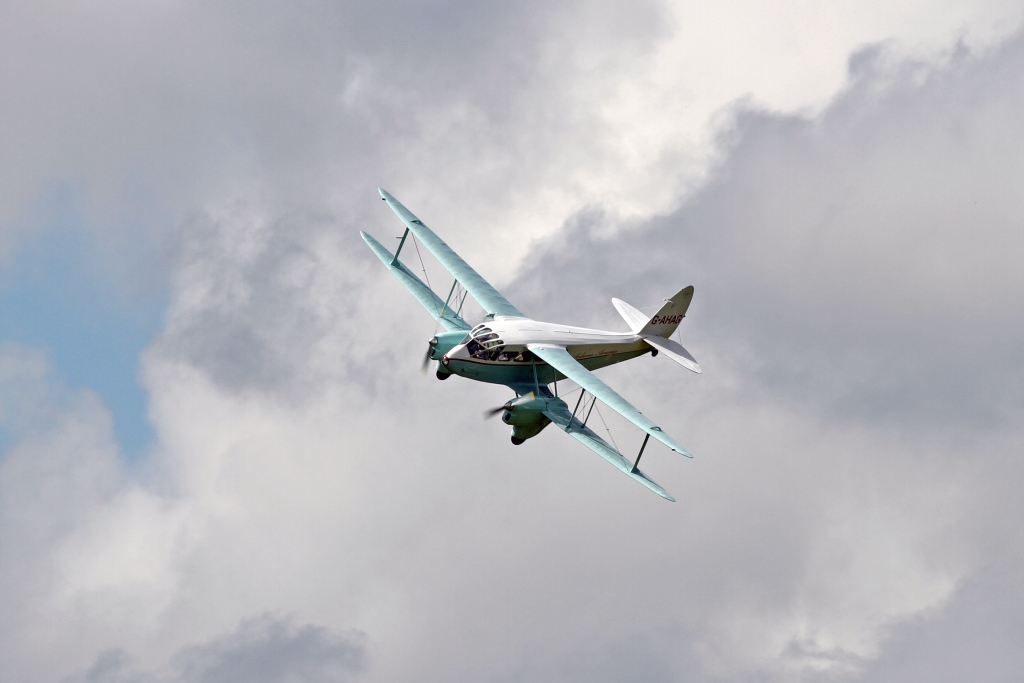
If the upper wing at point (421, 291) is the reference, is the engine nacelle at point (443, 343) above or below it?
below

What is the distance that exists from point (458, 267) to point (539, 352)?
12.8 metres

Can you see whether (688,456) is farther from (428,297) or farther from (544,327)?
(428,297)

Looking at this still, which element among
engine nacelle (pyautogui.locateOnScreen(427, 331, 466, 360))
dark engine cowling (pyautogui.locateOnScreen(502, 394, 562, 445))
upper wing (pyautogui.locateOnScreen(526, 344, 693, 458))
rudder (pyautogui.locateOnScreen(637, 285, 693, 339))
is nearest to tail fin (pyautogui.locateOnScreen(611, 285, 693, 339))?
rudder (pyautogui.locateOnScreen(637, 285, 693, 339))

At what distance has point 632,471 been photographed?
78625 millimetres

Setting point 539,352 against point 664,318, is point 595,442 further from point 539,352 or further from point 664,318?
point 664,318

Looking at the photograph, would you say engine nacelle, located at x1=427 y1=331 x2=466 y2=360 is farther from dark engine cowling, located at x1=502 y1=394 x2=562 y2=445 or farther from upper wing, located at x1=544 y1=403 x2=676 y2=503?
upper wing, located at x1=544 y1=403 x2=676 y2=503

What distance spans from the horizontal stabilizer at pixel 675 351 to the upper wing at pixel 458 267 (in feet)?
27.8

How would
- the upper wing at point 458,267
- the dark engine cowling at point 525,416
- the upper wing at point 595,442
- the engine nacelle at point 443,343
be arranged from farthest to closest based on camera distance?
the upper wing at point 458,267 < the engine nacelle at point 443,343 < the dark engine cowling at point 525,416 < the upper wing at point 595,442

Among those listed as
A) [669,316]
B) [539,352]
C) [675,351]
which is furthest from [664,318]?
[539,352]

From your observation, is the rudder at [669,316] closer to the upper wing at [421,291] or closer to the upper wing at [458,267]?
the upper wing at [458,267]

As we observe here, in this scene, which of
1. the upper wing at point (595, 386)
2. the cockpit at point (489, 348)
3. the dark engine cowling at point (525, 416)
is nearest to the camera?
the upper wing at point (595, 386)

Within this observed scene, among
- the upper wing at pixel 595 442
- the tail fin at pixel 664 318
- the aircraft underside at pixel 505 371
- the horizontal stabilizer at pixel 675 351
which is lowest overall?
the upper wing at pixel 595 442

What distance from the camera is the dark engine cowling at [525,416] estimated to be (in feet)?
270

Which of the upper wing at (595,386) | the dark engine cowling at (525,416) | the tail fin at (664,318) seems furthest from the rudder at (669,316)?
the dark engine cowling at (525,416)
